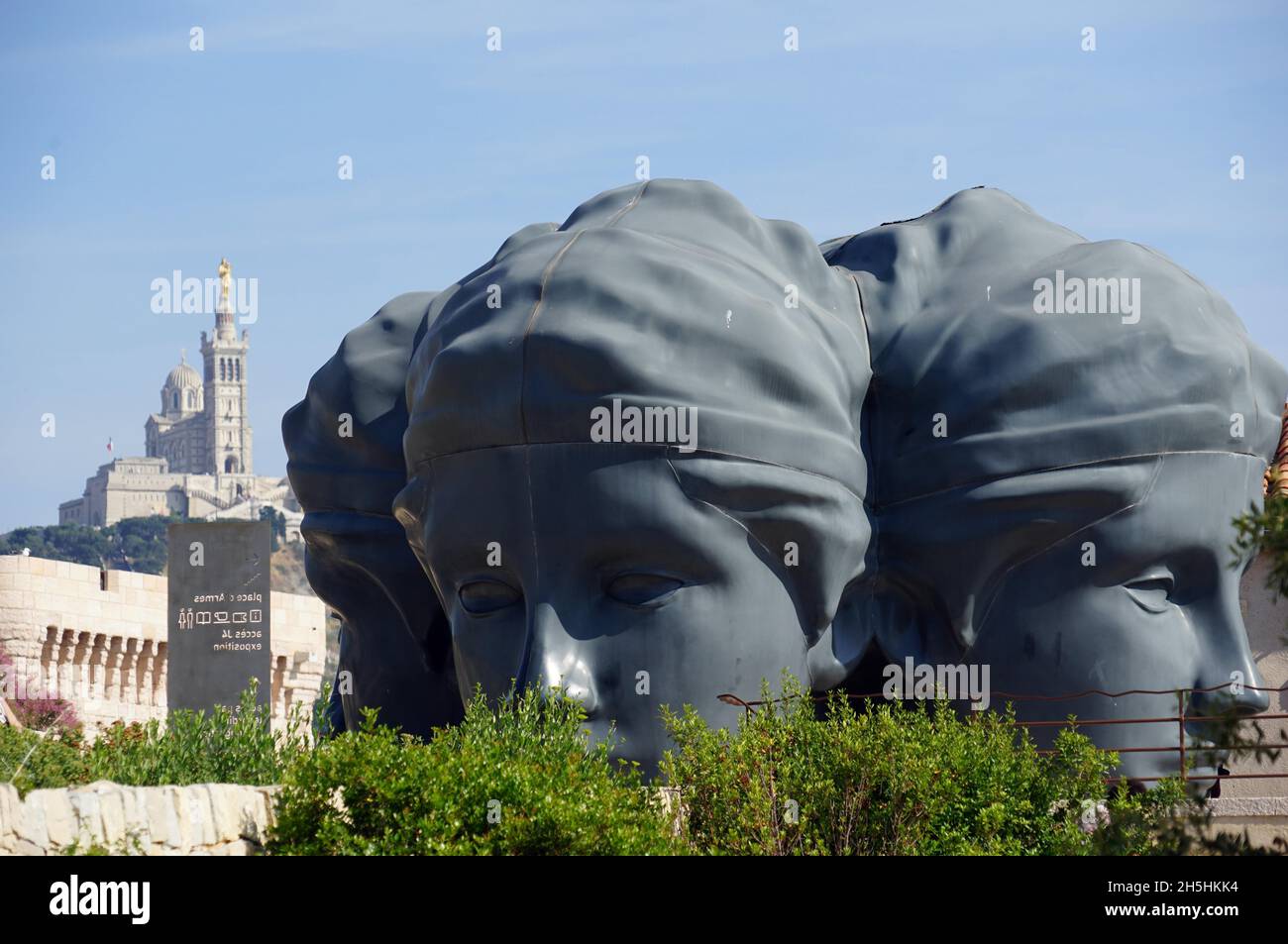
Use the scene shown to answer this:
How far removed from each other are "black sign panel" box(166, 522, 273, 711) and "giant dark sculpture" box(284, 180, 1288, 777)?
13.7 metres

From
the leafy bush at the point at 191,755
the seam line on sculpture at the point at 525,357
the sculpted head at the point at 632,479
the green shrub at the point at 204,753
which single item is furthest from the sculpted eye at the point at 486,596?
the green shrub at the point at 204,753

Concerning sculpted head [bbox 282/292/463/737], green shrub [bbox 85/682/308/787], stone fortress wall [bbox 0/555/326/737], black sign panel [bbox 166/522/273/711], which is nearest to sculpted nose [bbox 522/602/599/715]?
green shrub [bbox 85/682/308/787]

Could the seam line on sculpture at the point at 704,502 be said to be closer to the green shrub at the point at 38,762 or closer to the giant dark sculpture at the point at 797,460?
the giant dark sculpture at the point at 797,460

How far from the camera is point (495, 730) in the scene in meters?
12.2

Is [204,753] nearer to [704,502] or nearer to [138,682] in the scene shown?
[704,502]

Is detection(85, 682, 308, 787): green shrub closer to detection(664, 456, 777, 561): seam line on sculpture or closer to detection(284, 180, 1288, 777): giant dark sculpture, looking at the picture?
detection(284, 180, 1288, 777): giant dark sculpture

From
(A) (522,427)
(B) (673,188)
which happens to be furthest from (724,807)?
(B) (673,188)

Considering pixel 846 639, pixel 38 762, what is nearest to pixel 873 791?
pixel 846 639

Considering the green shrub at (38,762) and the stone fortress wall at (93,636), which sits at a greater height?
the stone fortress wall at (93,636)

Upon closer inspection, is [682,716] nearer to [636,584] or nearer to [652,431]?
[636,584]

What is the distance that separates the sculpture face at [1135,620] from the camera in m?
15.0

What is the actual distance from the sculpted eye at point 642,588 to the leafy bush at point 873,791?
142 cm
